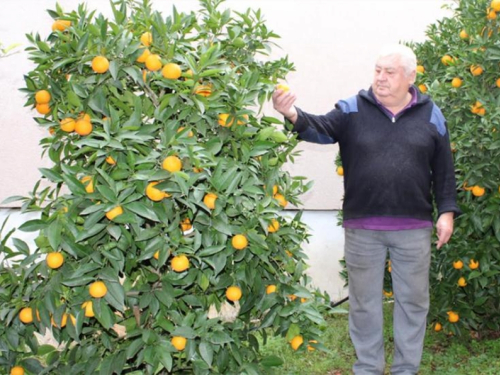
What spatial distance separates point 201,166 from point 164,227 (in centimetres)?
27

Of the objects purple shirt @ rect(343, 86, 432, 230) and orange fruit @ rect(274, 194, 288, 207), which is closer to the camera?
orange fruit @ rect(274, 194, 288, 207)

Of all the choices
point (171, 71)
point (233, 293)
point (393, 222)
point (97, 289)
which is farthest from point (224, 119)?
point (393, 222)

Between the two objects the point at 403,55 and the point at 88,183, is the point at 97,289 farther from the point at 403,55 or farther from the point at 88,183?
the point at 403,55

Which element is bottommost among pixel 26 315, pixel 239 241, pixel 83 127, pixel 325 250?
pixel 325 250

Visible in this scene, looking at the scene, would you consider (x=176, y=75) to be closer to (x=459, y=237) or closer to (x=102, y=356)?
(x=102, y=356)

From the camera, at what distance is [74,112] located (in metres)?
2.30

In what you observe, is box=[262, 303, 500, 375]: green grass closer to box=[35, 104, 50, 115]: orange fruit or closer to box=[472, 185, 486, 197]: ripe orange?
box=[472, 185, 486, 197]: ripe orange

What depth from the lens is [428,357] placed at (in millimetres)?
4074

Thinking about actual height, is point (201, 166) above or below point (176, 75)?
below

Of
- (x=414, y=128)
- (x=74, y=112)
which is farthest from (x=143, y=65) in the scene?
(x=414, y=128)

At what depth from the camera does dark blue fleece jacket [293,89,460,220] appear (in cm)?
319

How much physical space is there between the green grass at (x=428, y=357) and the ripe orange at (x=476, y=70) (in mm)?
1742

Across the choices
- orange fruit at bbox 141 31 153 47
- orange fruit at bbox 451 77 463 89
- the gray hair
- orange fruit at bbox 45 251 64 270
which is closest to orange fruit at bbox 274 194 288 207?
orange fruit at bbox 141 31 153 47

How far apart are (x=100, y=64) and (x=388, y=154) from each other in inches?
61.1
